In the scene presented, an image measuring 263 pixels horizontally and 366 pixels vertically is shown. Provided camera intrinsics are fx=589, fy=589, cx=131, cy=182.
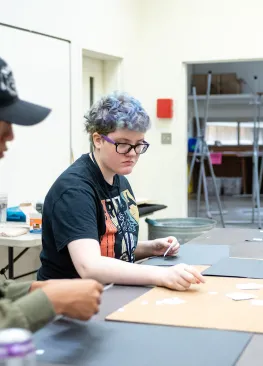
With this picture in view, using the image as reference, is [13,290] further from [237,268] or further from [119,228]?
[237,268]

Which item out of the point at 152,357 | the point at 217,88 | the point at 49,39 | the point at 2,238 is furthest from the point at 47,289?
the point at 217,88

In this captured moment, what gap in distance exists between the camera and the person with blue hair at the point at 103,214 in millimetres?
1735

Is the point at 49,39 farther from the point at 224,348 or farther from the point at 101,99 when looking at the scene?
the point at 224,348

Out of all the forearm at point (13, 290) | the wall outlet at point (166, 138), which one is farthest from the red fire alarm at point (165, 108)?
the forearm at point (13, 290)

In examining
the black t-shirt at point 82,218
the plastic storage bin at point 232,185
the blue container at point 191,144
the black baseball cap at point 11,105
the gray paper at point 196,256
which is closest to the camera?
the black baseball cap at point 11,105

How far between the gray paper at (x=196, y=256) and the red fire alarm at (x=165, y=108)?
334 cm

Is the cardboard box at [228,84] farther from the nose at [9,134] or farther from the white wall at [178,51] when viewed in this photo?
the nose at [9,134]

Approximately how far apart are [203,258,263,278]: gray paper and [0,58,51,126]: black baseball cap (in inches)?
36.8

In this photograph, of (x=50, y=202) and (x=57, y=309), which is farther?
(x=50, y=202)

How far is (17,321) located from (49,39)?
3517 millimetres

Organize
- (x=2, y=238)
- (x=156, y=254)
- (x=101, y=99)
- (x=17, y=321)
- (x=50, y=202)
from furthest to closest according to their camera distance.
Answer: (x=2, y=238) < (x=156, y=254) < (x=101, y=99) < (x=50, y=202) < (x=17, y=321)

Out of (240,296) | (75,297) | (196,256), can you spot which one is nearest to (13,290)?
(75,297)

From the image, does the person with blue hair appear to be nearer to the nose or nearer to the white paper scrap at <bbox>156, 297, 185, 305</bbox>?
the white paper scrap at <bbox>156, 297, 185, 305</bbox>

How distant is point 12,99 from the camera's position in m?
1.16
